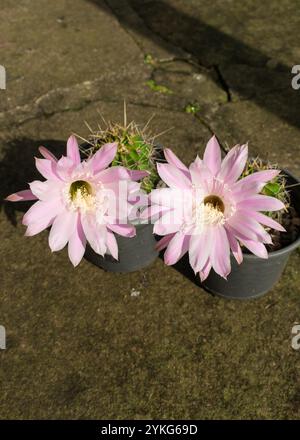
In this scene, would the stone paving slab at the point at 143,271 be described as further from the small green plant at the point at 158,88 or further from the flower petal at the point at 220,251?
the flower petal at the point at 220,251

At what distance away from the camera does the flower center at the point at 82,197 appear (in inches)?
57.4

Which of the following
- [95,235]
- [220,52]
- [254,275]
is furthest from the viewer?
[220,52]

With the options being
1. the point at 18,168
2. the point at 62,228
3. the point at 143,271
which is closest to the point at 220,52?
the point at 18,168

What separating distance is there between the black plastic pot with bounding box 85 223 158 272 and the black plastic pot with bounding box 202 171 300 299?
0.28 meters

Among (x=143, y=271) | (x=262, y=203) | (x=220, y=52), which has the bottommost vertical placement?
(x=143, y=271)

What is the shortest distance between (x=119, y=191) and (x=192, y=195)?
217 mm

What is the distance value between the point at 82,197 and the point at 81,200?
1 cm

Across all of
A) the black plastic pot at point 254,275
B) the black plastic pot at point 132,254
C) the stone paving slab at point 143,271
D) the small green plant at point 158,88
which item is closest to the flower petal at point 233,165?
the black plastic pot at point 254,275

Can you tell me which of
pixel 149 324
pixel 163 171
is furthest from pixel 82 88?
pixel 163 171

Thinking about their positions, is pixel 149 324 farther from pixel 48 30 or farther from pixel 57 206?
pixel 48 30

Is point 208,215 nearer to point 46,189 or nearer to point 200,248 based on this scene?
point 200,248

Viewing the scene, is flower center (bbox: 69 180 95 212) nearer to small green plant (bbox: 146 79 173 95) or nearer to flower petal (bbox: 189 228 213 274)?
flower petal (bbox: 189 228 213 274)

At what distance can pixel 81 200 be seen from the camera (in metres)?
1.46

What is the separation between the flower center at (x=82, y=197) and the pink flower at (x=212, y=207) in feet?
0.66
